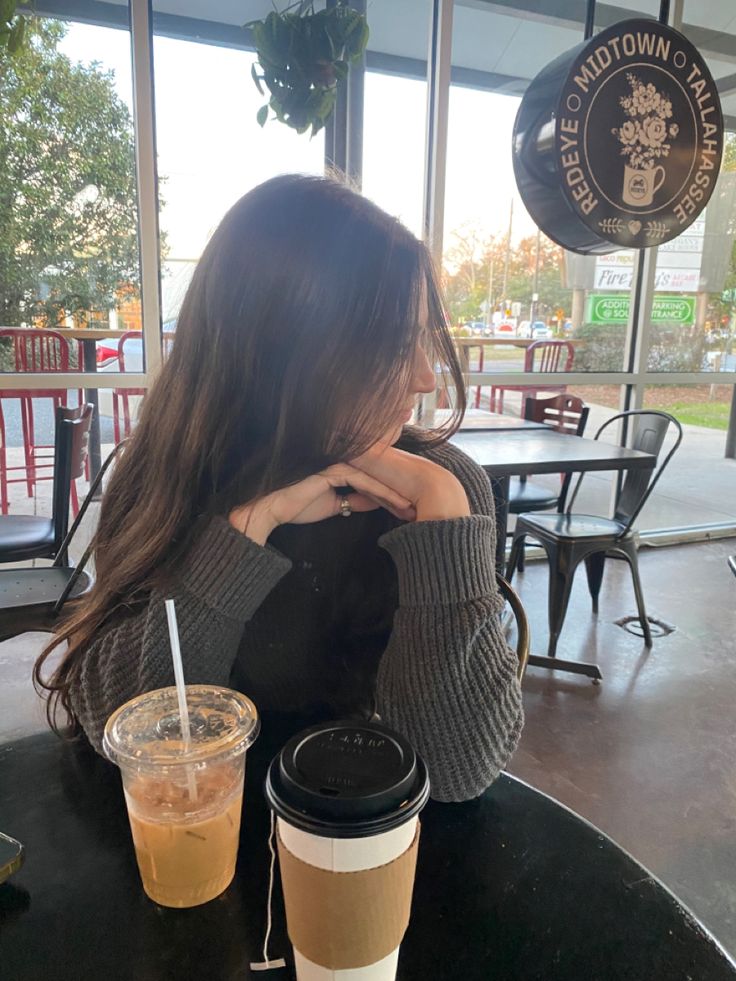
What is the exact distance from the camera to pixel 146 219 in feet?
9.49

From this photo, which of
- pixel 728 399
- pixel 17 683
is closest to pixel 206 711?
pixel 17 683

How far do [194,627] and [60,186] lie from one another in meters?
2.63

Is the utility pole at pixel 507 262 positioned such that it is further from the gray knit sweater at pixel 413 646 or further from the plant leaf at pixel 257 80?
the gray knit sweater at pixel 413 646

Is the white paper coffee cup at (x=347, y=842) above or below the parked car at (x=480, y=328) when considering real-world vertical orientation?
below

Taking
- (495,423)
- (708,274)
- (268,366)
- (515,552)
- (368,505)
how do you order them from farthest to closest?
(708,274), (495,423), (515,552), (368,505), (268,366)

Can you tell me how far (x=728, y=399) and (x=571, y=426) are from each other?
1.81 meters

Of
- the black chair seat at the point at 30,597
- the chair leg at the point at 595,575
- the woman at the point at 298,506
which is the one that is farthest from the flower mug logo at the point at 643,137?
the black chair seat at the point at 30,597

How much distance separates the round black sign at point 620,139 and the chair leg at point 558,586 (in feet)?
4.22

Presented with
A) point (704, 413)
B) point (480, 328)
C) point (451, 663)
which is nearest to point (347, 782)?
point (451, 663)

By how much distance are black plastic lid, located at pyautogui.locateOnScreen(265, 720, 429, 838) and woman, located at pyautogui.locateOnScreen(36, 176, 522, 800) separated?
33cm

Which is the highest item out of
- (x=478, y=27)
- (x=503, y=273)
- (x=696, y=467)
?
(x=478, y=27)

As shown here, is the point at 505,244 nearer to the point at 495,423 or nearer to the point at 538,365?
the point at 538,365

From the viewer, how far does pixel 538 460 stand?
2441 mm

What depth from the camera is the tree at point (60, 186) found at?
8.78 feet
